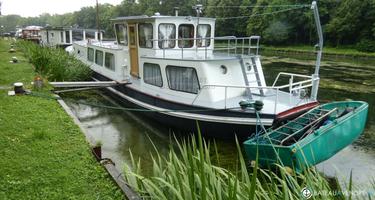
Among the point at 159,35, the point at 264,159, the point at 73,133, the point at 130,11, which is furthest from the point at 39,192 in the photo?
the point at 130,11

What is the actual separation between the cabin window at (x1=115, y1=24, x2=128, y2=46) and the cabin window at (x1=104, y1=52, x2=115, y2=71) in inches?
30.5

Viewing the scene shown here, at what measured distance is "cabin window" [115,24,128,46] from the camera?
36.6 ft

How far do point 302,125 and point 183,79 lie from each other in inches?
126

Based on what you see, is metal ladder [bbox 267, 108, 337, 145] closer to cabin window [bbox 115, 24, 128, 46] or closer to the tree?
cabin window [bbox 115, 24, 128, 46]

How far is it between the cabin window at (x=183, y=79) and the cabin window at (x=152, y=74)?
47cm

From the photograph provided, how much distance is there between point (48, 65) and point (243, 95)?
8.26 meters

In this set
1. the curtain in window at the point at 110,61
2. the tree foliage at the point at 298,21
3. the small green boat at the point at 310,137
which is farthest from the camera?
the tree foliage at the point at 298,21

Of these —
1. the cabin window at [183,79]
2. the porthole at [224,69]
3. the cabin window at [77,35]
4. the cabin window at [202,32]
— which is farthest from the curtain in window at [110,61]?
the cabin window at [77,35]

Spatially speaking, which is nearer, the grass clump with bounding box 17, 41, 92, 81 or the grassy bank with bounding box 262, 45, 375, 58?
the grass clump with bounding box 17, 41, 92, 81

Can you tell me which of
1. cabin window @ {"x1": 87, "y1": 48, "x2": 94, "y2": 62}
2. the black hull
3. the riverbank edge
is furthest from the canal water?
the riverbank edge

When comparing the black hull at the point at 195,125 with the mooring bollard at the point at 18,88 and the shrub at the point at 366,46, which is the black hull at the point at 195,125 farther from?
the shrub at the point at 366,46

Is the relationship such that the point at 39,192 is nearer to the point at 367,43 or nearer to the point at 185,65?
the point at 185,65

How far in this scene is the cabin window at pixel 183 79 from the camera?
27.6 feet

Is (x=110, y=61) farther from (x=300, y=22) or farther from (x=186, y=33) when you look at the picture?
(x=300, y=22)
